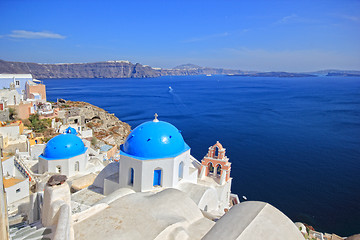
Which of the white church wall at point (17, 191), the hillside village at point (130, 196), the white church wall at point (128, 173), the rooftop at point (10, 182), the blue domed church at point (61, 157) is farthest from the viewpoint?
the blue domed church at point (61, 157)

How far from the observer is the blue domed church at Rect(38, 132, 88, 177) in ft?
47.5

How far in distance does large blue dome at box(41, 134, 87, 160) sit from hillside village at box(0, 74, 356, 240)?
5cm

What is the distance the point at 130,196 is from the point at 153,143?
326 cm

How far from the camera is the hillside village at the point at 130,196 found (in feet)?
17.0

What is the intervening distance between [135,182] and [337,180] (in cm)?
2367

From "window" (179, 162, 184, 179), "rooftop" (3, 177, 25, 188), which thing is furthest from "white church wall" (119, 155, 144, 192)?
"rooftop" (3, 177, 25, 188)

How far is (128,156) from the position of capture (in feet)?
34.4

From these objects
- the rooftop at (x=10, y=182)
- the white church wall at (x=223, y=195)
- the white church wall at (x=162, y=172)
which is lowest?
the white church wall at (x=223, y=195)

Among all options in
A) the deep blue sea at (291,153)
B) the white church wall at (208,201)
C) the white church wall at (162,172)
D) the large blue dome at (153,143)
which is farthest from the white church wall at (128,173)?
the deep blue sea at (291,153)

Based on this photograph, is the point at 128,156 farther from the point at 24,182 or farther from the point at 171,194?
the point at 24,182

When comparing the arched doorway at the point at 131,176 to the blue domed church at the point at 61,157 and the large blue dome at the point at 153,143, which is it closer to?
the large blue dome at the point at 153,143

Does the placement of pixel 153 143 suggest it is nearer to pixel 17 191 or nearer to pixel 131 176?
pixel 131 176

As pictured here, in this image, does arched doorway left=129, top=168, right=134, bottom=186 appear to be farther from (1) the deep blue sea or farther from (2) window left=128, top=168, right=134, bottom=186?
(1) the deep blue sea

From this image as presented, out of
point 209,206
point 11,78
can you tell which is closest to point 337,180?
point 209,206
